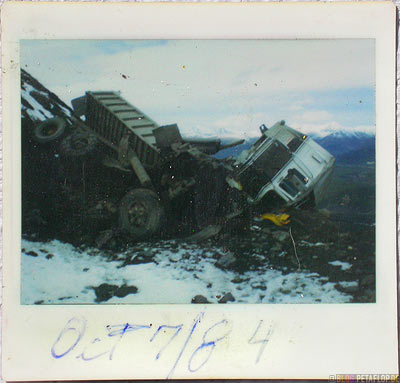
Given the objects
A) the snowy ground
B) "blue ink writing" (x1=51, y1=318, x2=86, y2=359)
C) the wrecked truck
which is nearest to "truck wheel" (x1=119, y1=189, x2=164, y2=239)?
the wrecked truck

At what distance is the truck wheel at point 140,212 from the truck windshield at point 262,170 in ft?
1.85

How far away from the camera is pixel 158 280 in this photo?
1977 millimetres

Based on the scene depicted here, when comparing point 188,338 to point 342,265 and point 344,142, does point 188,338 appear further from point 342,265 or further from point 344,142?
point 344,142

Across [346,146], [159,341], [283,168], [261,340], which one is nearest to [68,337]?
[159,341]

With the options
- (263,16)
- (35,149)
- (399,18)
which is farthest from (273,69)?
(35,149)

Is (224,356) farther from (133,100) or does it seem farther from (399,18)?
(399,18)

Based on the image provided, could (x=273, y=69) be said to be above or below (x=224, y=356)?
above

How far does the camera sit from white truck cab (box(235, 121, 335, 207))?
1.98m

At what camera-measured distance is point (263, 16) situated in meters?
1.92

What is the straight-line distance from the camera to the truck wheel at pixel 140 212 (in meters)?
2.00

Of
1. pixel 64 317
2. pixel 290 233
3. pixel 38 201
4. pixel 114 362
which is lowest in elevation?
pixel 114 362

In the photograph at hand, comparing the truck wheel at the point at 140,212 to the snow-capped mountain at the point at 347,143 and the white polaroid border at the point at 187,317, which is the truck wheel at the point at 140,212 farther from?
the snow-capped mountain at the point at 347,143

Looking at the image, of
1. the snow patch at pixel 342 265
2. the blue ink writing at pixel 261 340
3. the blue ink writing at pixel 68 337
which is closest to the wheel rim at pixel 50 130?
the blue ink writing at pixel 68 337

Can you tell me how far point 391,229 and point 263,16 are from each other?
1515mm
